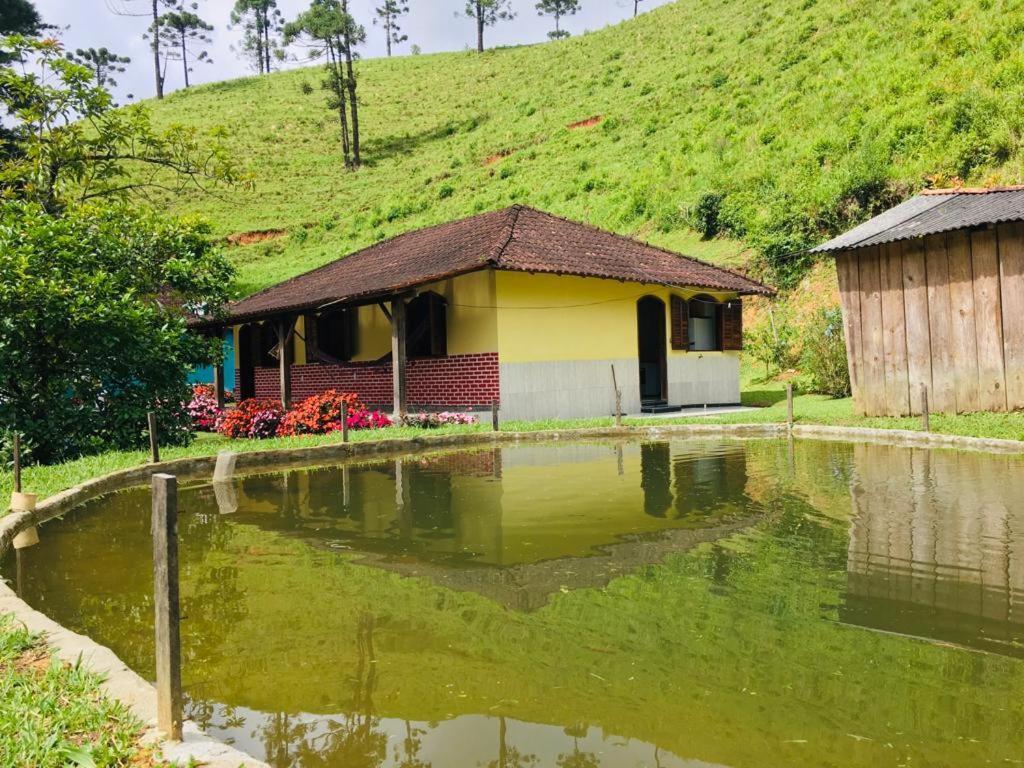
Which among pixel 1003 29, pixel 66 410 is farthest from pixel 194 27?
pixel 66 410

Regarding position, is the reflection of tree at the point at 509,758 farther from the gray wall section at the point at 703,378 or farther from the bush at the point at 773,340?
the bush at the point at 773,340

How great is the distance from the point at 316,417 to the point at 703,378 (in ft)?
30.9

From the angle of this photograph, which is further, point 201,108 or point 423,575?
point 201,108

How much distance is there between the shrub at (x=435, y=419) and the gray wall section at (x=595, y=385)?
2.54 feet

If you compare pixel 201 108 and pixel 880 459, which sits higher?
pixel 201 108

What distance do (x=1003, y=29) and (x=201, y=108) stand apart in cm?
5719

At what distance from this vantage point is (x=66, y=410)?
12.1 m

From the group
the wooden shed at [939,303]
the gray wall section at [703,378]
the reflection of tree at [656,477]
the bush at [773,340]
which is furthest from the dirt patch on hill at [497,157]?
the reflection of tree at [656,477]

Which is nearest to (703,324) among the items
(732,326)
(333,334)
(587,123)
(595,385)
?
(732,326)

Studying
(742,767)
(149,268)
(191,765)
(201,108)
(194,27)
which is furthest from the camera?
(194,27)

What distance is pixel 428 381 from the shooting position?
56.9 ft

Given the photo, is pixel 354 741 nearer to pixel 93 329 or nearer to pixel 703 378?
pixel 93 329

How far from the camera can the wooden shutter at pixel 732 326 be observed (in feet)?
65.2

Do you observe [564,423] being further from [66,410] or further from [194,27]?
[194,27]
